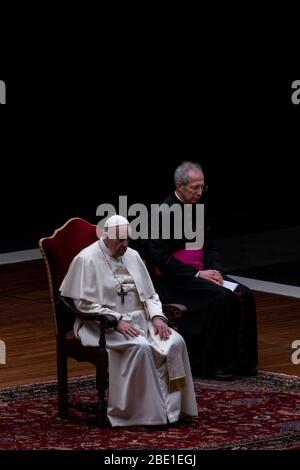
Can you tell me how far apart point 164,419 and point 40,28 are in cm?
663

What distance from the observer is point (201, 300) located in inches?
391

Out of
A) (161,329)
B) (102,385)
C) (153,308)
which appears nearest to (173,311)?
(153,308)

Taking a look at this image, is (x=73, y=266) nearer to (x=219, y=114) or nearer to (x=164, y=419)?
(x=164, y=419)

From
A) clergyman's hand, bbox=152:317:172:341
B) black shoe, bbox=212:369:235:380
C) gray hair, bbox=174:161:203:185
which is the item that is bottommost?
black shoe, bbox=212:369:235:380

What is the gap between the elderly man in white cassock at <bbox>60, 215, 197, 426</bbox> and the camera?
8.43m

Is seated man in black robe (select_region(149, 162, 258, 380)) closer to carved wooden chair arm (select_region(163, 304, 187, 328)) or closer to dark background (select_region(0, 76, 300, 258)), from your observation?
carved wooden chair arm (select_region(163, 304, 187, 328))

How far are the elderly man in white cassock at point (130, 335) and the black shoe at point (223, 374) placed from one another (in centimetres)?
103

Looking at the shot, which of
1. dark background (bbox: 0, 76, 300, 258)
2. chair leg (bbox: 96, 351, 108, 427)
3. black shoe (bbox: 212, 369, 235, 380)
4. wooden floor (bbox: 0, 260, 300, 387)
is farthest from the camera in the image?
dark background (bbox: 0, 76, 300, 258)

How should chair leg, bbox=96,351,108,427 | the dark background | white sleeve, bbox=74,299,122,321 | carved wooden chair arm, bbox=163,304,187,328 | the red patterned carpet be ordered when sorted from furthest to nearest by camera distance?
the dark background, carved wooden chair arm, bbox=163,304,187,328, white sleeve, bbox=74,299,122,321, chair leg, bbox=96,351,108,427, the red patterned carpet

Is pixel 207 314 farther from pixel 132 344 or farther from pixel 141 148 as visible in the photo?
pixel 141 148

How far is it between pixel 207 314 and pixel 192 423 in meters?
1.52

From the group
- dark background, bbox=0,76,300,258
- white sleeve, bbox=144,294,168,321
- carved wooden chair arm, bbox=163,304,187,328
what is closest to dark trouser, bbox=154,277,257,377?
carved wooden chair arm, bbox=163,304,187,328

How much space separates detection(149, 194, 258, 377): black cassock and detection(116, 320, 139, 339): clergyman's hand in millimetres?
1349

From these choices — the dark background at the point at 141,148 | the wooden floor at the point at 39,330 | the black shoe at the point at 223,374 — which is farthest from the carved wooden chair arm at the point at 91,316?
the dark background at the point at 141,148
